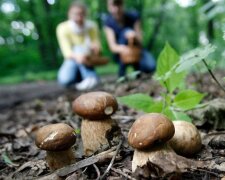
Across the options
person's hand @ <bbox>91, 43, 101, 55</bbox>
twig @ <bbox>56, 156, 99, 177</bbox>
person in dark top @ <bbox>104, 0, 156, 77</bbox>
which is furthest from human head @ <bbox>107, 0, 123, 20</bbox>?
twig @ <bbox>56, 156, 99, 177</bbox>

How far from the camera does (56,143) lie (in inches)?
67.2

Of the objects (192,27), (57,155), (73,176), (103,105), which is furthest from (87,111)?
(192,27)

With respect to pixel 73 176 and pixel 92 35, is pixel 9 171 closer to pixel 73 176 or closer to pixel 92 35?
pixel 73 176

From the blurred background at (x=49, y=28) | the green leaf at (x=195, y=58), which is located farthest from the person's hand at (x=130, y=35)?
the blurred background at (x=49, y=28)

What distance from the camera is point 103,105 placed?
190 centimetres

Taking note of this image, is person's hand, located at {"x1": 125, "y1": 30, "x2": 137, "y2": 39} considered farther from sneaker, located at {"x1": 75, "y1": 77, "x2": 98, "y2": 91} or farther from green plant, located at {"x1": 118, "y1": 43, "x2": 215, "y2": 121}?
green plant, located at {"x1": 118, "y1": 43, "x2": 215, "y2": 121}

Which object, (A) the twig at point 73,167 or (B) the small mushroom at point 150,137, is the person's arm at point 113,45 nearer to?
(A) the twig at point 73,167

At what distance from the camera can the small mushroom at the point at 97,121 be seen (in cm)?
191

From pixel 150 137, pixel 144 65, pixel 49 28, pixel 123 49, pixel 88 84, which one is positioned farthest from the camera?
pixel 49 28

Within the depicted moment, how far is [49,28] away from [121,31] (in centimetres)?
1484

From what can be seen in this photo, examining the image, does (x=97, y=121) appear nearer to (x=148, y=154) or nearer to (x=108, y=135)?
(x=108, y=135)

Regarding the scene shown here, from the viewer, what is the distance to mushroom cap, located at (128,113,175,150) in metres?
1.49

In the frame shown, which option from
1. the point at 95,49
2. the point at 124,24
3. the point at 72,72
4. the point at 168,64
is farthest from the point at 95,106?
the point at 124,24

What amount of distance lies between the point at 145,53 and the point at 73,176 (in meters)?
5.92
